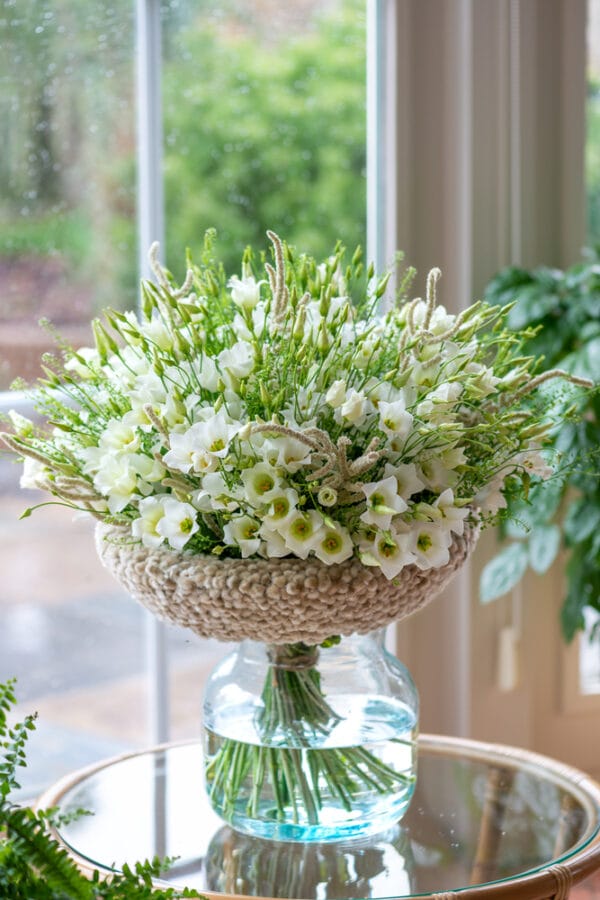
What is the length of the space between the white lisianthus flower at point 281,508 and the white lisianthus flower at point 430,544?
4.3 inches

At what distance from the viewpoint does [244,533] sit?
103 centimetres

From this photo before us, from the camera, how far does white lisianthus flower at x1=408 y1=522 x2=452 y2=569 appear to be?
3.41ft

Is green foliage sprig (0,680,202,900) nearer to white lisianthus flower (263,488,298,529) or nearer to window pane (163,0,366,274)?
white lisianthus flower (263,488,298,529)

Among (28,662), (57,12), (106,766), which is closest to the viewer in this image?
(106,766)

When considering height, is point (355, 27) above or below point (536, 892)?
above

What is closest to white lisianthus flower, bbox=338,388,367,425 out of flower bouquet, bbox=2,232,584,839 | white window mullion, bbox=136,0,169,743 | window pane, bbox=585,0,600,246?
flower bouquet, bbox=2,232,584,839

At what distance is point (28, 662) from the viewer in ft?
6.09

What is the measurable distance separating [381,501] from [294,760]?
29 cm

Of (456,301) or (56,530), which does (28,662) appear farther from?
(456,301)

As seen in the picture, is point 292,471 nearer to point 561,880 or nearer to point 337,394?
point 337,394

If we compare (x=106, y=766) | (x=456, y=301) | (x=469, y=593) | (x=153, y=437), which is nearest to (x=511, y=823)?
(x=106, y=766)

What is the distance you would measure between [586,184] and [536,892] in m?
1.43

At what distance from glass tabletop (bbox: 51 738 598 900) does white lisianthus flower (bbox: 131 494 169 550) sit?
334 mm

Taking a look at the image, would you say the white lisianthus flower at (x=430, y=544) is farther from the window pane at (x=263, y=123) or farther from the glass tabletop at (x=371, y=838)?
the window pane at (x=263, y=123)
